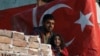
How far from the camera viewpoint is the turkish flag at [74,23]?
1023 centimetres

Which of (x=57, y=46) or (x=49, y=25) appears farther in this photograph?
(x=49, y=25)

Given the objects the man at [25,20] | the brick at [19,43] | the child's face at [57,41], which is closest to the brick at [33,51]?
the brick at [19,43]

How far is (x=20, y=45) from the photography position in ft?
22.1

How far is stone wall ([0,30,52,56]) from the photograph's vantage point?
6586 mm

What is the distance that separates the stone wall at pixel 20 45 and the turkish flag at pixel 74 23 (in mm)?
3228

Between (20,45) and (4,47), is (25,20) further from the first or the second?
(4,47)

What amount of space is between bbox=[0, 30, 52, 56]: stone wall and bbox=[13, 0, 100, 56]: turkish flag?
3.23 m

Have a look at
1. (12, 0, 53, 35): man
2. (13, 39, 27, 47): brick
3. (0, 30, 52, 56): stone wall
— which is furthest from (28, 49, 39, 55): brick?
(12, 0, 53, 35): man

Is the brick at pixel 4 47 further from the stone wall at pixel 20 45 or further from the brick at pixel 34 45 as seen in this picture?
the brick at pixel 34 45

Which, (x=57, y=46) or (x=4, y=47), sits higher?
(x=4, y=47)

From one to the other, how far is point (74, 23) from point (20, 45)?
4.11m

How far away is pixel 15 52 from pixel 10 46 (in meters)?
0.10

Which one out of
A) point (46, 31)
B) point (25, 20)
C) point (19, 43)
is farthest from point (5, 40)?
point (25, 20)

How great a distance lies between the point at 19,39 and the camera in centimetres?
677
